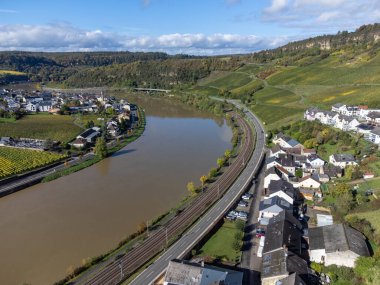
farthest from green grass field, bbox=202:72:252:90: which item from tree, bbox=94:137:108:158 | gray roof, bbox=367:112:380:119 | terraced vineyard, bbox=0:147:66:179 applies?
terraced vineyard, bbox=0:147:66:179

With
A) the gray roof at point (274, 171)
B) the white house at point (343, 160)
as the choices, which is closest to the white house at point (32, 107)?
the gray roof at point (274, 171)

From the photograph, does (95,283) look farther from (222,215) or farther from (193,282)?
(222,215)

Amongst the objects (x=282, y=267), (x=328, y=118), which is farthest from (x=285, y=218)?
(x=328, y=118)

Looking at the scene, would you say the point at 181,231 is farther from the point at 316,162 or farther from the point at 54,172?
the point at 54,172

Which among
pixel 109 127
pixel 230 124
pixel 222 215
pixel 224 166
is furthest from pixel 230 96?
pixel 222 215

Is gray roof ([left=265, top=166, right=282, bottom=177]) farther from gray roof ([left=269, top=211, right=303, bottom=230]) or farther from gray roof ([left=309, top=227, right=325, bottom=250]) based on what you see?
gray roof ([left=309, top=227, right=325, bottom=250])

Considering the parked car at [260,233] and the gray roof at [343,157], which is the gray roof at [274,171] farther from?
the parked car at [260,233]
